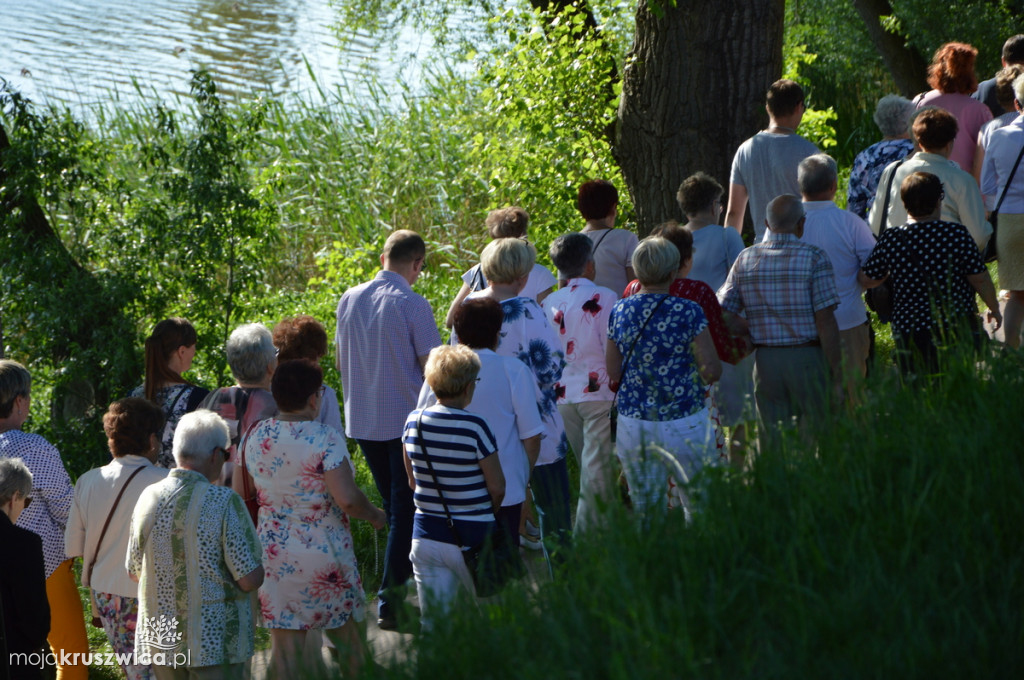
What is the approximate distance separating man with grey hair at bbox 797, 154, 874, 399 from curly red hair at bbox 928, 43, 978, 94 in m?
2.17

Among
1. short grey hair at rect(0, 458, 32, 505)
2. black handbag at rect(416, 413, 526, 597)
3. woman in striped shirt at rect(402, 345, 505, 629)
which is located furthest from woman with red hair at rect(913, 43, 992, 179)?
short grey hair at rect(0, 458, 32, 505)

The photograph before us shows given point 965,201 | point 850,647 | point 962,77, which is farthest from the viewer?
point 962,77

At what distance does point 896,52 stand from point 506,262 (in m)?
10.9

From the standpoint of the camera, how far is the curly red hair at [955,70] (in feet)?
24.9

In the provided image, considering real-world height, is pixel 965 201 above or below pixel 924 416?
above

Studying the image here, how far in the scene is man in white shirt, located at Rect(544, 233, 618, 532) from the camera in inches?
219

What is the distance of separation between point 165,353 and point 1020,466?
12.4 feet

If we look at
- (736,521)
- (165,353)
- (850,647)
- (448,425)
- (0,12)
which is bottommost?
(850,647)

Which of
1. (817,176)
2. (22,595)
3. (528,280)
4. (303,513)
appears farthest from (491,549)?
(817,176)

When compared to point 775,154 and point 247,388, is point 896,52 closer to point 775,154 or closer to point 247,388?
point 775,154

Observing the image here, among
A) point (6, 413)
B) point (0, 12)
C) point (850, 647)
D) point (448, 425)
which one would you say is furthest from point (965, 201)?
point (0, 12)

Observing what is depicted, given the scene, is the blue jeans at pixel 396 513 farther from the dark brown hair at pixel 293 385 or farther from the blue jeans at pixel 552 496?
the dark brown hair at pixel 293 385

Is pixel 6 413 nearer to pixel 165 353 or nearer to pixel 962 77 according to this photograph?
pixel 165 353

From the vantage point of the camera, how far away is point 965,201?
620 cm
